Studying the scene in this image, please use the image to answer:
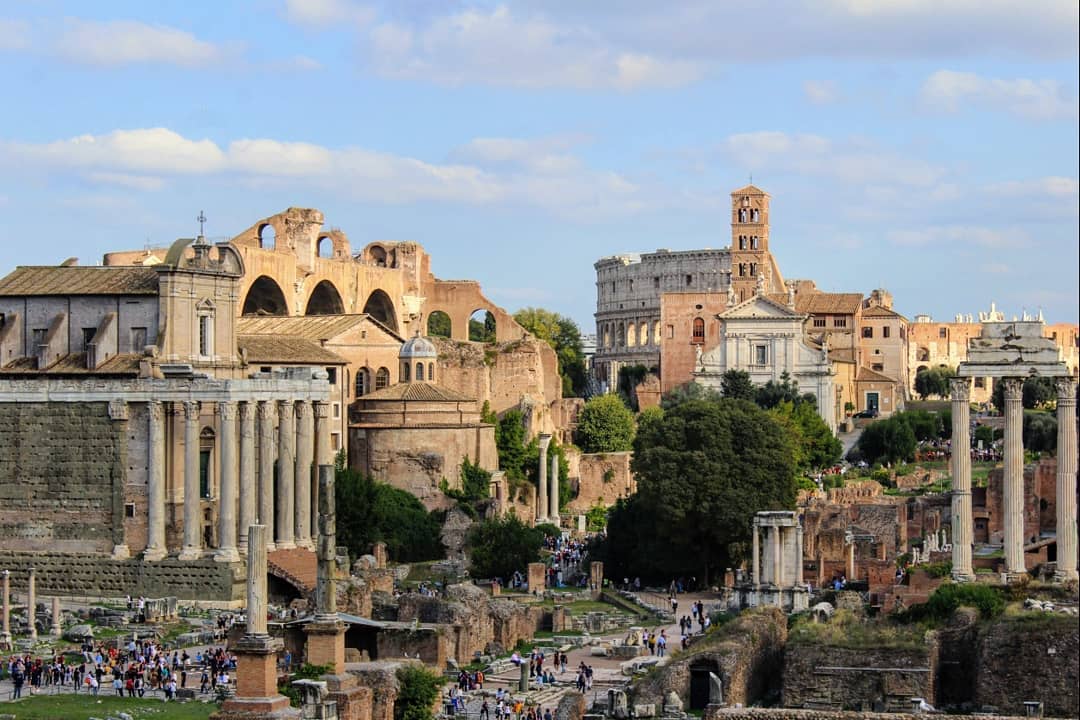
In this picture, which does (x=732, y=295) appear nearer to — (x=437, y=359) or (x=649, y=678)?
(x=437, y=359)

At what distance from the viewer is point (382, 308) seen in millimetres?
84812

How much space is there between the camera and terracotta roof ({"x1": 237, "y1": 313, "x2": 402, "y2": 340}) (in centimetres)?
6694

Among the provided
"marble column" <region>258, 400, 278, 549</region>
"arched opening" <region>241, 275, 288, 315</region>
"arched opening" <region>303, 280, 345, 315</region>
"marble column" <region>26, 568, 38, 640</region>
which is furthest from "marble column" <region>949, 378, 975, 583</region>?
"arched opening" <region>303, 280, 345, 315</region>

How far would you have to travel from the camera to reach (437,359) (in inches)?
2901

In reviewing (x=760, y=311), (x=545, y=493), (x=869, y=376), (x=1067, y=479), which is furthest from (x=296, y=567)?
(x=869, y=376)

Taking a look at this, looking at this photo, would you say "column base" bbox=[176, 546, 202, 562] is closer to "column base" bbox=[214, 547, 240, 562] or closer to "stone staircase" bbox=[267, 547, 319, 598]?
"column base" bbox=[214, 547, 240, 562]

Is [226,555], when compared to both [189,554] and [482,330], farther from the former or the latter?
[482,330]

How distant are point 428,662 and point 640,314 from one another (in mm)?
92165

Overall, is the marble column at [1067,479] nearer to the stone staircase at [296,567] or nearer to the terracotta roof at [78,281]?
the stone staircase at [296,567]

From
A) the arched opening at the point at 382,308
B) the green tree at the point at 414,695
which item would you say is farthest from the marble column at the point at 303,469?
the arched opening at the point at 382,308

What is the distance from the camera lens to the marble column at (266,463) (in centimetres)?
5134

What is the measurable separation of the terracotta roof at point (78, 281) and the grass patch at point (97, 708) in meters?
17.5

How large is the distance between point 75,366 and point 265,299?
2256 centimetres

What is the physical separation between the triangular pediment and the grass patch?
2336 inches
